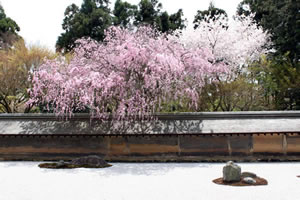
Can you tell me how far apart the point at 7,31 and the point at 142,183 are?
3813cm

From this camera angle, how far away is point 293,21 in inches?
853

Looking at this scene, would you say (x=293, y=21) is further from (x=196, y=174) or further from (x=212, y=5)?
(x=212, y=5)

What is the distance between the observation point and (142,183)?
337 inches

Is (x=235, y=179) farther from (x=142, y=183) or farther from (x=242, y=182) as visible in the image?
(x=142, y=183)

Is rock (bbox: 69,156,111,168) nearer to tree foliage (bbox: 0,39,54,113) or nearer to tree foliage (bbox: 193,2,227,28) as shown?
tree foliage (bbox: 0,39,54,113)

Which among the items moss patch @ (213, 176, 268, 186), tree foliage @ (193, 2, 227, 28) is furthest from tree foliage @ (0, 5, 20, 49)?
moss patch @ (213, 176, 268, 186)

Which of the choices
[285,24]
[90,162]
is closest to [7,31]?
[285,24]

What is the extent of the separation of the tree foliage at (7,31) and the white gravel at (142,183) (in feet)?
104

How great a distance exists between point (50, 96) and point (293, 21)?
53.0ft

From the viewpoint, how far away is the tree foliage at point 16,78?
20203 millimetres

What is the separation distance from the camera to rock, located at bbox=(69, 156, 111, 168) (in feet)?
36.7

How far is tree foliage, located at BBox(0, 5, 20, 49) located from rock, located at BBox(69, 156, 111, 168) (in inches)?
1204

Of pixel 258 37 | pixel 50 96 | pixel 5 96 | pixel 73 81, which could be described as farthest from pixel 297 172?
pixel 258 37

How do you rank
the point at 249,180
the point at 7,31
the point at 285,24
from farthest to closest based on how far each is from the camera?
the point at 7,31, the point at 285,24, the point at 249,180
